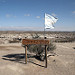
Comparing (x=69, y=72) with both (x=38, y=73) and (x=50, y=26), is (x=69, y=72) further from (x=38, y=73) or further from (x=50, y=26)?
(x=50, y=26)

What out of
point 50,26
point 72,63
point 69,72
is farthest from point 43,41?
point 72,63

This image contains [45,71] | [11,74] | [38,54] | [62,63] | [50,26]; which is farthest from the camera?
[38,54]

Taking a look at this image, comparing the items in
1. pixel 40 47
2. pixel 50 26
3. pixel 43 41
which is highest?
pixel 50 26

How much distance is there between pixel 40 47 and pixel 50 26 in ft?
9.25

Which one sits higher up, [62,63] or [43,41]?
[43,41]

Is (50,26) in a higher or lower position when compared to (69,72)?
higher

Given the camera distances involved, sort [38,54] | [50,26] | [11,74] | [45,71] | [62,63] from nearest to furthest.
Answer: [11,74], [45,71], [50,26], [62,63], [38,54]

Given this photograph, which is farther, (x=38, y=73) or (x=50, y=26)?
(x=50, y=26)

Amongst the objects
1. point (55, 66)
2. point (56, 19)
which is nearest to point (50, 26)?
point (56, 19)

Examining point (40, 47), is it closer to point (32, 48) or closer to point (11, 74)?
point (32, 48)

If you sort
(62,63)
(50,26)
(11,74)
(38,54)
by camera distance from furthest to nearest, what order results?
(38,54) → (62,63) → (50,26) → (11,74)

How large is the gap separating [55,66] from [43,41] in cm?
283

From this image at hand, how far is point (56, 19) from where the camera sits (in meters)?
12.1

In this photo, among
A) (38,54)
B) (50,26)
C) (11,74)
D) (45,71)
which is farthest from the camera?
(38,54)
